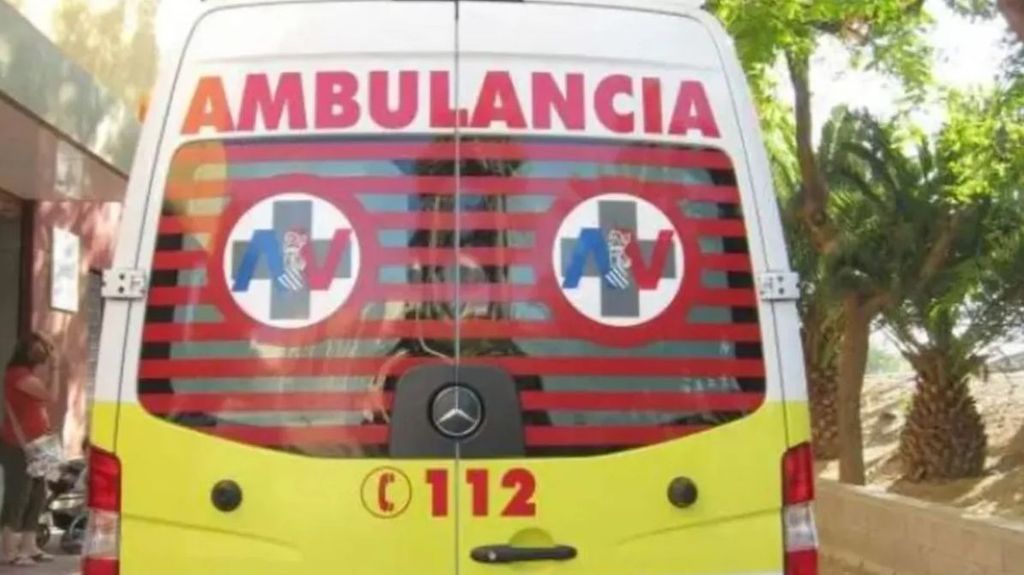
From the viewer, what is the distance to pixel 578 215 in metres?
3.66

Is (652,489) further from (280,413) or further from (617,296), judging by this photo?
(280,413)

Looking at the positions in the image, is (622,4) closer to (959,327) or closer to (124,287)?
(124,287)

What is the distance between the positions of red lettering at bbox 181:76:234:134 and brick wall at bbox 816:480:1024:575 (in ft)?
16.9

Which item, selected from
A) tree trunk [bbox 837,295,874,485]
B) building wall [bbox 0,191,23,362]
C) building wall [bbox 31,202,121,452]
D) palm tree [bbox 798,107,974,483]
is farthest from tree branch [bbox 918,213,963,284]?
building wall [bbox 0,191,23,362]

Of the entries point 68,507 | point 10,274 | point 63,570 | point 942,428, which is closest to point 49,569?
point 63,570

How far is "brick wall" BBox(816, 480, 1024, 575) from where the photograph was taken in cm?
769

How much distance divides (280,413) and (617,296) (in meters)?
0.86

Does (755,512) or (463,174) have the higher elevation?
(463,174)

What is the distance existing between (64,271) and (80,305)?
0.64 meters

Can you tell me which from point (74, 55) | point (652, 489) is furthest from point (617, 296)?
point (74, 55)

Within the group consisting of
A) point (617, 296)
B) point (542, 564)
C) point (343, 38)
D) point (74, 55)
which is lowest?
point (542, 564)

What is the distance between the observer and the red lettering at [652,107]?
12.3 feet

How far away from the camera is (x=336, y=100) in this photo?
3697mm

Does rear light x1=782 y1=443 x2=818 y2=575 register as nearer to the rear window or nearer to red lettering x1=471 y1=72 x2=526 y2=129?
the rear window
